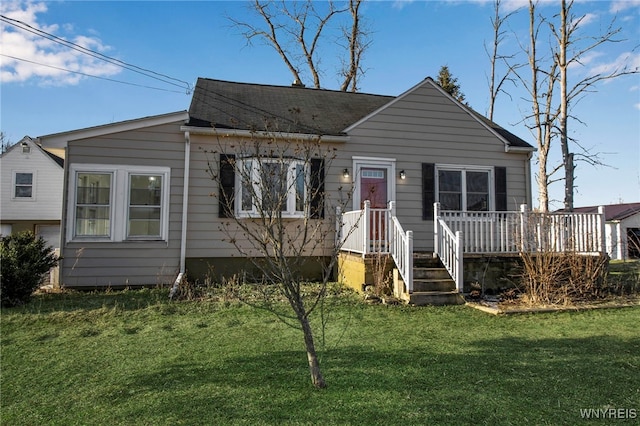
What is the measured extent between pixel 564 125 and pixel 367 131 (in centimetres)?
Answer: 922

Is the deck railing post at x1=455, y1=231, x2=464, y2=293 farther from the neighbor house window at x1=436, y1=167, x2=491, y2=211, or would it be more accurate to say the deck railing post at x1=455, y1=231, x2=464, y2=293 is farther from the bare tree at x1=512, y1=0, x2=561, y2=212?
the bare tree at x1=512, y1=0, x2=561, y2=212

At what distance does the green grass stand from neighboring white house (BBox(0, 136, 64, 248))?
17178 millimetres

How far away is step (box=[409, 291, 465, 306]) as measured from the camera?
20.5ft

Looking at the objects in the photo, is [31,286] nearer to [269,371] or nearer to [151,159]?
[151,159]

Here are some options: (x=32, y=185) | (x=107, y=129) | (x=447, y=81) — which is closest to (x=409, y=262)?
(x=107, y=129)

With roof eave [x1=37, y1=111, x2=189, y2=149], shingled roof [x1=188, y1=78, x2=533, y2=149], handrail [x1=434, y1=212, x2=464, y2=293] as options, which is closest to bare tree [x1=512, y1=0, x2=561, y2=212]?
shingled roof [x1=188, y1=78, x2=533, y2=149]

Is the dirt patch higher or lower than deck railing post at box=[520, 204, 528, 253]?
lower

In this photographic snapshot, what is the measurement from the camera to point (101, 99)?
15.6 m

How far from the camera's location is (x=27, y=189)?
63.9 feet

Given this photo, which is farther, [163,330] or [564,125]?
[564,125]

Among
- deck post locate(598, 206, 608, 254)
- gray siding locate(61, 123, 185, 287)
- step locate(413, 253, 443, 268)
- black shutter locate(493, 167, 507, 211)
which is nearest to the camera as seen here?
step locate(413, 253, 443, 268)

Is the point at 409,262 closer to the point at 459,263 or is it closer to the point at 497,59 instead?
the point at 459,263

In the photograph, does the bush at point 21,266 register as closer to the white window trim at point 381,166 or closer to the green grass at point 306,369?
the green grass at point 306,369

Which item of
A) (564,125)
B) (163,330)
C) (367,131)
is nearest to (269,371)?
(163,330)
